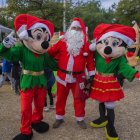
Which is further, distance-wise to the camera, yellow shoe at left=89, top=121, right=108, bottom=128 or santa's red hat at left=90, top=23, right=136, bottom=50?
yellow shoe at left=89, top=121, right=108, bottom=128

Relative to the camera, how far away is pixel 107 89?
467 cm

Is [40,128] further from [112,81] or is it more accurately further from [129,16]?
[129,16]

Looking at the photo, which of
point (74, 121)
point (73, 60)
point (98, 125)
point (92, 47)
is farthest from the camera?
point (74, 121)

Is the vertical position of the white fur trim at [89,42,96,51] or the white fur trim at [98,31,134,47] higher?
the white fur trim at [98,31,134,47]

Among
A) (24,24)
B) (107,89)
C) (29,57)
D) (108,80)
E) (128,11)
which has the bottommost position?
(107,89)

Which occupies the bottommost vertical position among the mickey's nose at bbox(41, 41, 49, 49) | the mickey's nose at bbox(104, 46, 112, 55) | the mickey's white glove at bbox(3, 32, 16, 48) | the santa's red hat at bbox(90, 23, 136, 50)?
the mickey's nose at bbox(104, 46, 112, 55)

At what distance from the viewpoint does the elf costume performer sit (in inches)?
182

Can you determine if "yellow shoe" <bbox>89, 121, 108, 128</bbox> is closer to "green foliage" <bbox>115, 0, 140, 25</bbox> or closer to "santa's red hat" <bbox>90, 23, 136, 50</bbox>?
"santa's red hat" <bbox>90, 23, 136, 50</bbox>

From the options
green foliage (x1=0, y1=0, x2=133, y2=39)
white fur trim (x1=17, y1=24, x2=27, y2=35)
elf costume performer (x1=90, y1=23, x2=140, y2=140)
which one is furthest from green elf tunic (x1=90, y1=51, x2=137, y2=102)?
green foliage (x1=0, y1=0, x2=133, y2=39)

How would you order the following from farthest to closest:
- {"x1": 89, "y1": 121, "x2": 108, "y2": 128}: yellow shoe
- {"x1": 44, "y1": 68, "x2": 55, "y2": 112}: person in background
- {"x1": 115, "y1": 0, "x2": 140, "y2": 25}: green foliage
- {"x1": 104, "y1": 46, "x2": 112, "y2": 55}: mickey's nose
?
1. {"x1": 115, "y1": 0, "x2": 140, "y2": 25}: green foliage
2. {"x1": 44, "y1": 68, "x2": 55, "y2": 112}: person in background
3. {"x1": 89, "y1": 121, "x2": 108, "y2": 128}: yellow shoe
4. {"x1": 104, "y1": 46, "x2": 112, "y2": 55}: mickey's nose

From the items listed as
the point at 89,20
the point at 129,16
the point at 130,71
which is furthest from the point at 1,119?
the point at 89,20

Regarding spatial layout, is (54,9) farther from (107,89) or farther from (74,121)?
(107,89)

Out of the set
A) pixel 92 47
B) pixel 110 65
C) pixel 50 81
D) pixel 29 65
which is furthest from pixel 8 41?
pixel 50 81

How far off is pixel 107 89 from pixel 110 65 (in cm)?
37
